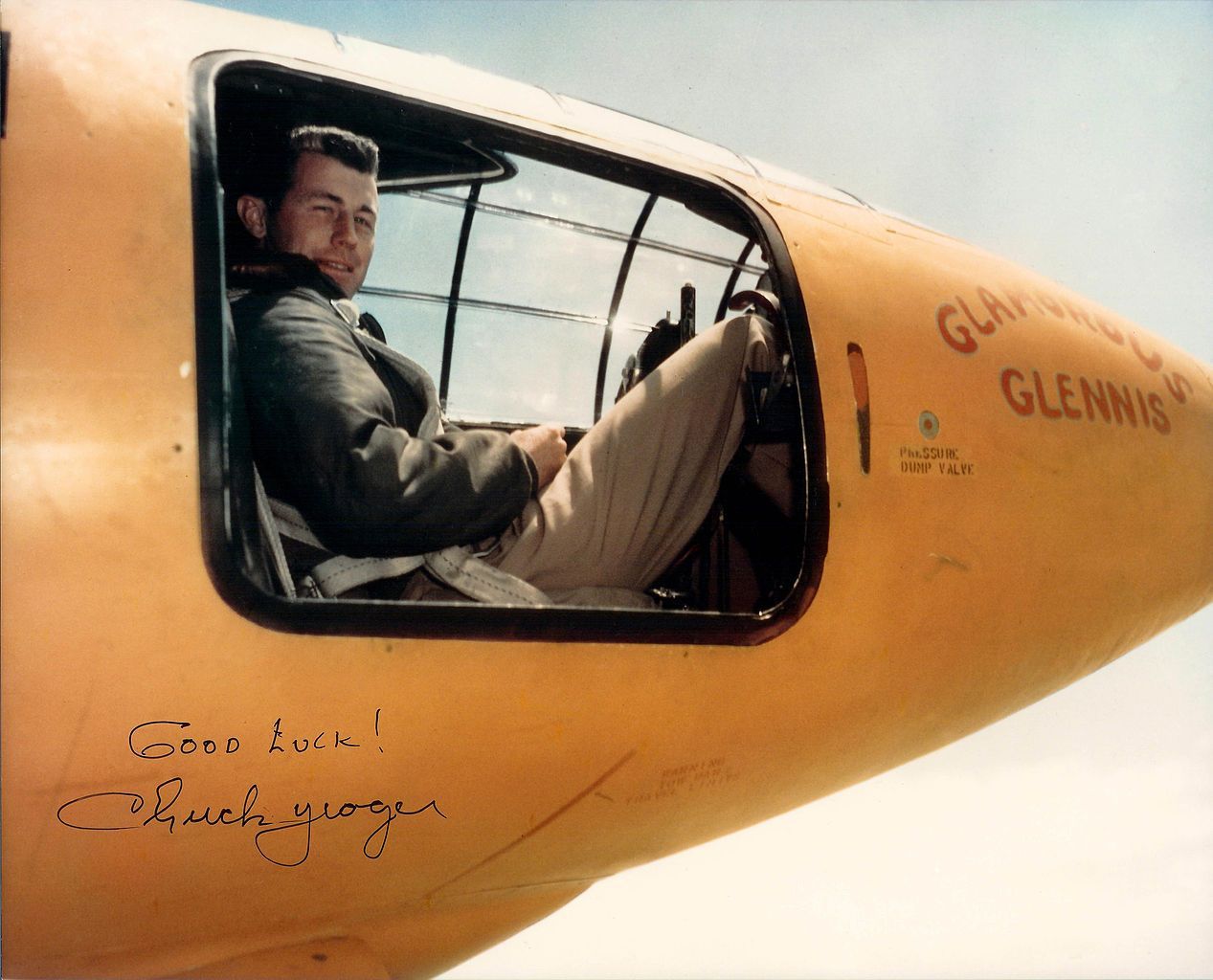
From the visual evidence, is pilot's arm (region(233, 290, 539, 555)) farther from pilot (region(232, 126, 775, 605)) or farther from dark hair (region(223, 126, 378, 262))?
dark hair (region(223, 126, 378, 262))

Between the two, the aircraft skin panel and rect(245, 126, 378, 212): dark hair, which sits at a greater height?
rect(245, 126, 378, 212): dark hair

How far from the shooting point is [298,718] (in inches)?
48.3

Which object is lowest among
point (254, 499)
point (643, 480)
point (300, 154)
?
point (254, 499)

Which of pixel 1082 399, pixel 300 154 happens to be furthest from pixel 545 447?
pixel 1082 399

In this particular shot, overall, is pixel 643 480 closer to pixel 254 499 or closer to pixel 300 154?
pixel 254 499

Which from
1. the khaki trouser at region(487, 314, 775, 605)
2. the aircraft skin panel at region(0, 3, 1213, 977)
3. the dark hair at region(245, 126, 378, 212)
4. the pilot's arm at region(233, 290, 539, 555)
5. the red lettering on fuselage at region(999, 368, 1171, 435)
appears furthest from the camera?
the red lettering on fuselage at region(999, 368, 1171, 435)

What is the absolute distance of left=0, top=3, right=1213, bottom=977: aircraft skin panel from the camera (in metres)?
1.12

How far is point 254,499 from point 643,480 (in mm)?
672

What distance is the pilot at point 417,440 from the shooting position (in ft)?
4.30

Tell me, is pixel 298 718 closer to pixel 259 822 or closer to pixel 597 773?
pixel 259 822
